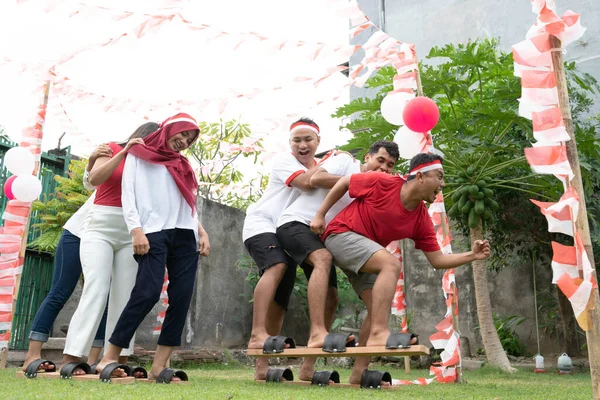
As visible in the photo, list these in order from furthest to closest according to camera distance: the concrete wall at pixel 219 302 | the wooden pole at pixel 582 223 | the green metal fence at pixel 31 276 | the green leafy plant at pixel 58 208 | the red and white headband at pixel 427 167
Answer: the concrete wall at pixel 219 302, the green leafy plant at pixel 58 208, the green metal fence at pixel 31 276, the red and white headband at pixel 427 167, the wooden pole at pixel 582 223

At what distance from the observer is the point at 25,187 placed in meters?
5.52

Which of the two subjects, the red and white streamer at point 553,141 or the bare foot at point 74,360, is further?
the bare foot at point 74,360

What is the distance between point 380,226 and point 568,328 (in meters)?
4.97

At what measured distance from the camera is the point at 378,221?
355 centimetres

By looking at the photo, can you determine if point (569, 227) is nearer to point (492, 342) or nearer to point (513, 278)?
point (492, 342)

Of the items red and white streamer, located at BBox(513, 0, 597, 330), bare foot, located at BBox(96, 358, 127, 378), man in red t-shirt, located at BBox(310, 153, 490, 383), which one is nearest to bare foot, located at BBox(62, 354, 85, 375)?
bare foot, located at BBox(96, 358, 127, 378)

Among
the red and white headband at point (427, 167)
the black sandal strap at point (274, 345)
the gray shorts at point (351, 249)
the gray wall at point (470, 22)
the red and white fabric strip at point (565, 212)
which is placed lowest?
the black sandal strap at point (274, 345)

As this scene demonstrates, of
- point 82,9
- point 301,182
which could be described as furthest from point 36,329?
point 82,9

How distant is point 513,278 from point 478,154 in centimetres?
241

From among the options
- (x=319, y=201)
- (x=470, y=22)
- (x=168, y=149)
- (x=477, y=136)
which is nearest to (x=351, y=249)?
(x=319, y=201)

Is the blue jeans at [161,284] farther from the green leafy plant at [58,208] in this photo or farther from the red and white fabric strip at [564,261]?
the green leafy plant at [58,208]

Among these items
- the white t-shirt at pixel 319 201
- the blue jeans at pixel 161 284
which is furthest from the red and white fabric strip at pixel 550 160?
the blue jeans at pixel 161 284

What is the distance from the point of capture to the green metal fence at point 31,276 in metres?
7.03

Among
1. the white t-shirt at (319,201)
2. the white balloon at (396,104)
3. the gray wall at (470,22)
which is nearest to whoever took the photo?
the white t-shirt at (319,201)
